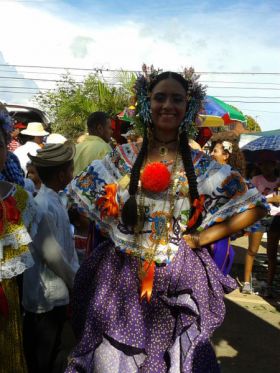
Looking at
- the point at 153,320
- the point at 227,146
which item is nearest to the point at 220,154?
the point at 227,146

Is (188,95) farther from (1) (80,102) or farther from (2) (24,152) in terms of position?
(1) (80,102)

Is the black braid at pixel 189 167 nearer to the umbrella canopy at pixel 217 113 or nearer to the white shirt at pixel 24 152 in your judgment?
the white shirt at pixel 24 152

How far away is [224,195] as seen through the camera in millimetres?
2768

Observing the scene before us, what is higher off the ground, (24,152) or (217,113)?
(217,113)

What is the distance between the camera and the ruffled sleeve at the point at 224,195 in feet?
9.00

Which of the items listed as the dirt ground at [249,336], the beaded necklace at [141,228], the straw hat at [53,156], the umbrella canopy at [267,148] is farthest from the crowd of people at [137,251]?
the umbrella canopy at [267,148]

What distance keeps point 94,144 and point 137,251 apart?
115 inches

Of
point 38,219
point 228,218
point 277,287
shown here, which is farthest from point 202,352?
point 277,287

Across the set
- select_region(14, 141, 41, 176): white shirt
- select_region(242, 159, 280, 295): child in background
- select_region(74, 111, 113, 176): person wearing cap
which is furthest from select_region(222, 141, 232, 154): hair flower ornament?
select_region(14, 141, 41, 176): white shirt

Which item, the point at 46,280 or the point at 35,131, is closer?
A: the point at 46,280

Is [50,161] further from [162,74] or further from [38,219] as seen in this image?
[162,74]

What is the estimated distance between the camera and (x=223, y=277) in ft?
9.09

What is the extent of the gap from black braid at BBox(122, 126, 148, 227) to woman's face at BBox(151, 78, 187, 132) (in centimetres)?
17

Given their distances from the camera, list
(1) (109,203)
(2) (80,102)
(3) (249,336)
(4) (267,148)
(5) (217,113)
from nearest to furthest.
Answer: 1. (1) (109,203)
2. (3) (249,336)
3. (4) (267,148)
4. (5) (217,113)
5. (2) (80,102)
